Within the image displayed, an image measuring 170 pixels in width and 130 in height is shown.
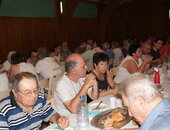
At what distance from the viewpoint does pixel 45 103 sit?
2.37 metres

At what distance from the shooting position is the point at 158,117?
1.37 metres

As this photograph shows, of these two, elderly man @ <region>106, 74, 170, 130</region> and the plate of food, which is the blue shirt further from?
the plate of food

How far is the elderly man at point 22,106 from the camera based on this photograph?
1987 mm

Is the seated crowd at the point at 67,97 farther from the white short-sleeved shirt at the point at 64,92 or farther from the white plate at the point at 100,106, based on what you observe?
the white plate at the point at 100,106

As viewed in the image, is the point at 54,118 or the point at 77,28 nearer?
the point at 54,118

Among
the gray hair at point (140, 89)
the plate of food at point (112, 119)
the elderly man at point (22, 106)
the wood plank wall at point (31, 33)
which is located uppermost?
the wood plank wall at point (31, 33)

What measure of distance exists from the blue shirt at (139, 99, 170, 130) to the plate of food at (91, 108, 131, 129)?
0.61 m

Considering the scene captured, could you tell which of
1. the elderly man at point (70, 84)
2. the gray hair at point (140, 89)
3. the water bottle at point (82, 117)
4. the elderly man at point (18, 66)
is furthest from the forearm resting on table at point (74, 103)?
the elderly man at point (18, 66)

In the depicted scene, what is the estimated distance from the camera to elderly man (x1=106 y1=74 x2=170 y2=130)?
1.38 m

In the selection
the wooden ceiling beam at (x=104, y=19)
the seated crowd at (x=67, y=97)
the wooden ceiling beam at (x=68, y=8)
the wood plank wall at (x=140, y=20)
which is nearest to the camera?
the seated crowd at (x=67, y=97)

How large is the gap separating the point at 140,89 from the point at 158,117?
19 cm

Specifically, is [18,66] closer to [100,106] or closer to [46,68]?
[46,68]

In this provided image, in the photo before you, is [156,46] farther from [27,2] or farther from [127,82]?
[127,82]

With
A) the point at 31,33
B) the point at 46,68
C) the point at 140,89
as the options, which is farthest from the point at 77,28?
the point at 140,89
